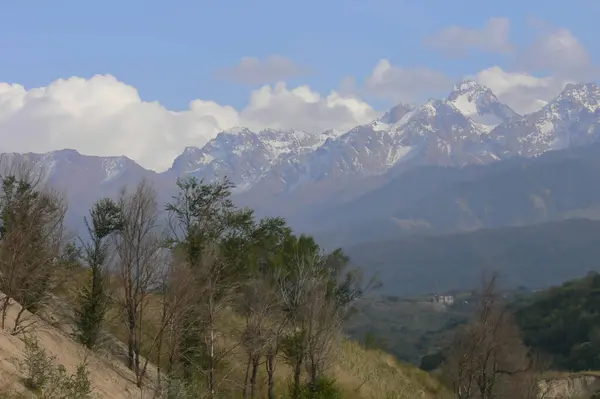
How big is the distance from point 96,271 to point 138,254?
279 centimetres

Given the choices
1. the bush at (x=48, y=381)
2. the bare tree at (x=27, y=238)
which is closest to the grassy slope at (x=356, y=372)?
the bare tree at (x=27, y=238)

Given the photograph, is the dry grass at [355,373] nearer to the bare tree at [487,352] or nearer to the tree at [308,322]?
the tree at [308,322]

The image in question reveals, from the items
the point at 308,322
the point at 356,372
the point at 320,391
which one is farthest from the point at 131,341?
the point at 356,372

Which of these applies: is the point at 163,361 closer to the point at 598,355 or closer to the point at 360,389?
the point at 360,389

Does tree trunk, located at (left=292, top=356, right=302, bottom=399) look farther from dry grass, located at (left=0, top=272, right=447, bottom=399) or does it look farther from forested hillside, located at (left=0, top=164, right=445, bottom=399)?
dry grass, located at (left=0, top=272, right=447, bottom=399)

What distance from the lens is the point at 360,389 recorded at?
148ft

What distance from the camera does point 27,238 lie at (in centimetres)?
2998

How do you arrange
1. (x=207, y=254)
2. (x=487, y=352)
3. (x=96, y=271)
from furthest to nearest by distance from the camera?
1. (x=487, y=352)
2. (x=96, y=271)
3. (x=207, y=254)

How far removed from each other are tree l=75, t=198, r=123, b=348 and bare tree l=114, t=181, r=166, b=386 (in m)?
0.87

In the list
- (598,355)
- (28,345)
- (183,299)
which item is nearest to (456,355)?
(183,299)

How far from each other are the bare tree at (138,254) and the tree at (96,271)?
870 millimetres

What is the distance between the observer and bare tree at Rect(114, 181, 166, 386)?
34312 millimetres

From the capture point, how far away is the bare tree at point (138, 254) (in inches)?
1351

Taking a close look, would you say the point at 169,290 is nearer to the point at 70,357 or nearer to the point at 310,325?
the point at 70,357
